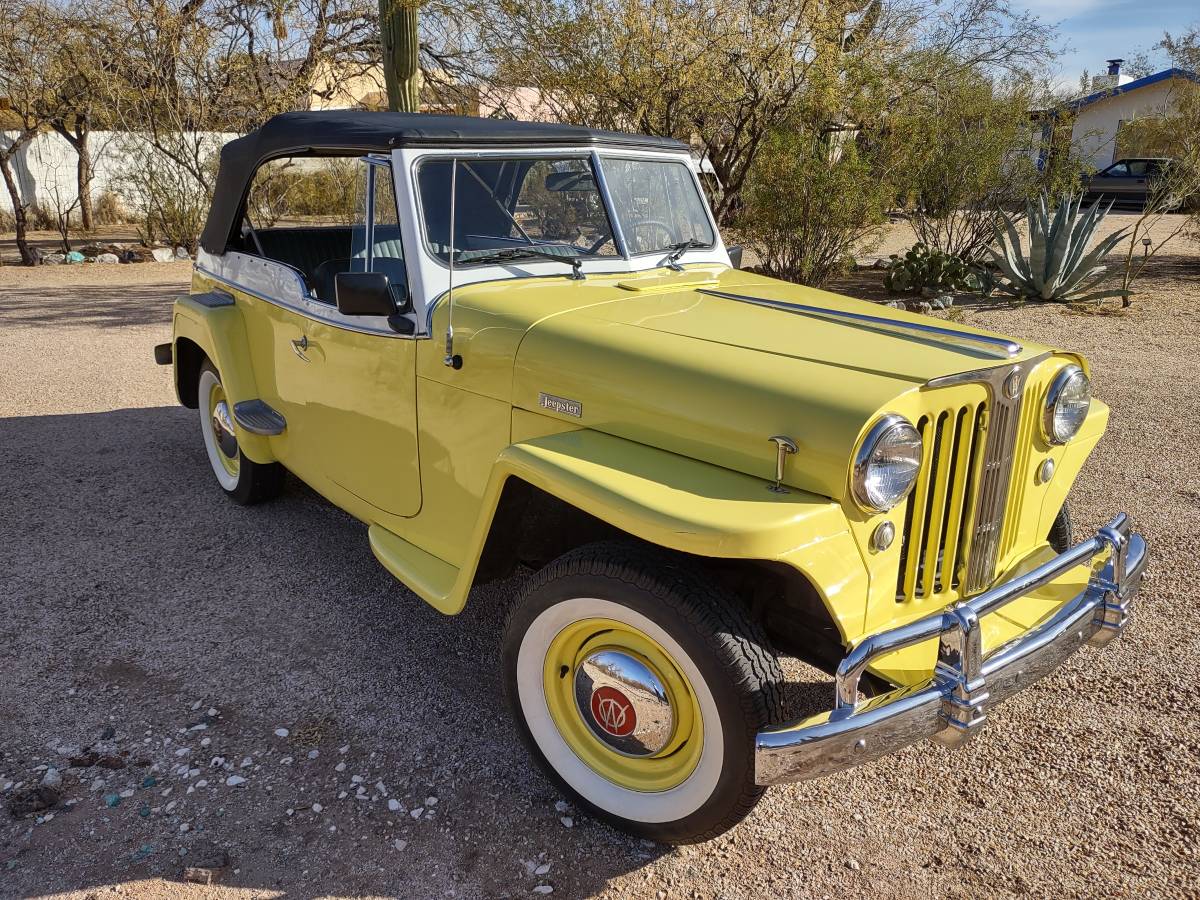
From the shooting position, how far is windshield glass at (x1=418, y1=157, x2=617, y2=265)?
3.16m

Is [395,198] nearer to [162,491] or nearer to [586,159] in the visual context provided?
[586,159]

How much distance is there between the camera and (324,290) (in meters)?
3.68

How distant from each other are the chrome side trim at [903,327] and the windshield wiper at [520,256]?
0.46 meters

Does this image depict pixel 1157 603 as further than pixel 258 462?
No

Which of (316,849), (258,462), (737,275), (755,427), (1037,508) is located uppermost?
(737,275)

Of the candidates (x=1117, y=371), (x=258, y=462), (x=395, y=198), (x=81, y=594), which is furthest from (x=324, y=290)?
(x=1117, y=371)

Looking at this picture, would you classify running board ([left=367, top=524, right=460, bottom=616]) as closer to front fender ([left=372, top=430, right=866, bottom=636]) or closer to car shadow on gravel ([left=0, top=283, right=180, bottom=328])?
front fender ([left=372, top=430, right=866, bottom=636])

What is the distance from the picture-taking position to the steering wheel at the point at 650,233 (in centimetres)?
356

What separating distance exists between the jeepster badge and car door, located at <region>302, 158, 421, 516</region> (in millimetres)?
621

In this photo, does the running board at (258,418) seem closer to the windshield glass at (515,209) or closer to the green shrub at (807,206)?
the windshield glass at (515,209)

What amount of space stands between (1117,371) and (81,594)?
7529 mm

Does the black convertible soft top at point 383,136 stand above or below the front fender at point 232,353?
above

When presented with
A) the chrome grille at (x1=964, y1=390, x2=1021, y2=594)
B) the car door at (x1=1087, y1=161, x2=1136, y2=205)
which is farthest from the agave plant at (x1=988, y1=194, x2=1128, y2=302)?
the car door at (x1=1087, y1=161, x2=1136, y2=205)

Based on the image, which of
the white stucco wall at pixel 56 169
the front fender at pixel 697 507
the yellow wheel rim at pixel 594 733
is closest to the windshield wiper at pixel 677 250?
the front fender at pixel 697 507
